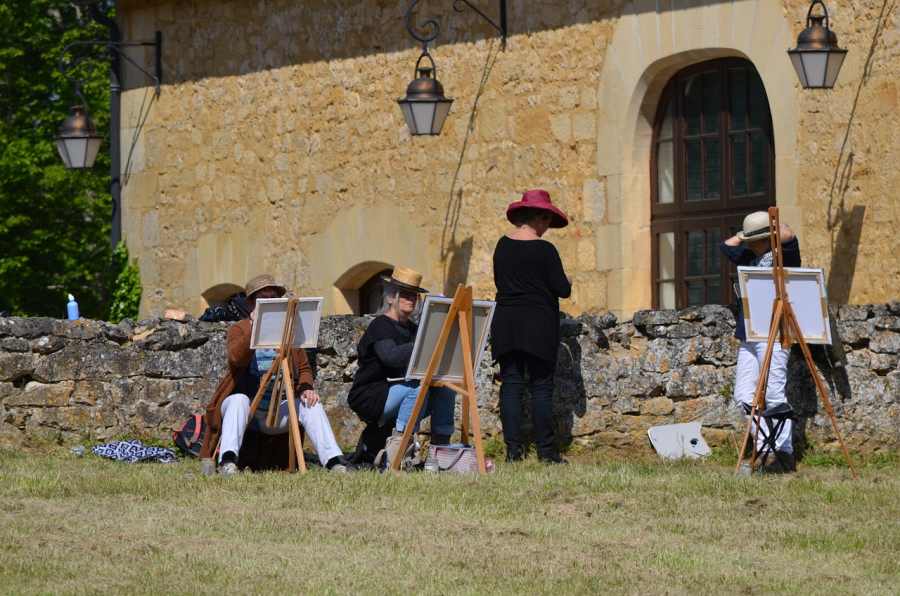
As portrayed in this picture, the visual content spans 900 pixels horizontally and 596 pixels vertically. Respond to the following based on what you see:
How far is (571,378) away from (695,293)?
2401 mm

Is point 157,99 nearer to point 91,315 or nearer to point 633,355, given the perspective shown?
point 633,355

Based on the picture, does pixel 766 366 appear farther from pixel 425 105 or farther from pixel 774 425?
pixel 425 105

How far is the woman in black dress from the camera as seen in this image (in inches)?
351

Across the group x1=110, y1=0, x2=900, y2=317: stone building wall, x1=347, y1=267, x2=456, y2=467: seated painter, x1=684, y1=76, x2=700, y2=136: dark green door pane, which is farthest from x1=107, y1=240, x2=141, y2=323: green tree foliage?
x1=347, y1=267, x2=456, y2=467: seated painter

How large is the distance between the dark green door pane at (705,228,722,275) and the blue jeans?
3.21 metres

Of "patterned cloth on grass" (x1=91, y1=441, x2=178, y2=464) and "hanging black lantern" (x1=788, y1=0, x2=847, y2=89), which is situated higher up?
"hanging black lantern" (x1=788, y1=0, x2=847, y2=89)

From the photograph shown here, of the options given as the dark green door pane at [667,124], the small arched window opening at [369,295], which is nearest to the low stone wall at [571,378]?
the dark green door pane at [667,124]

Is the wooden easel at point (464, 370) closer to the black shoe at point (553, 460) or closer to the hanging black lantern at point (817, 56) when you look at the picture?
the black shoe at point (553, 460)

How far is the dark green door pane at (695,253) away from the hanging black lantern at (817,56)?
1829 millimetres

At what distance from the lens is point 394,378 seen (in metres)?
8.82

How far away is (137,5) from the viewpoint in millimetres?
15430

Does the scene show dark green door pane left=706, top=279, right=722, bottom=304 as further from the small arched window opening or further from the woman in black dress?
the small arched window opening

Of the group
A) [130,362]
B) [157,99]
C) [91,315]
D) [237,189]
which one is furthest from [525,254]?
[91,315]

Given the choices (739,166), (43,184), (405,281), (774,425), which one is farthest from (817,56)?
(43,184)
